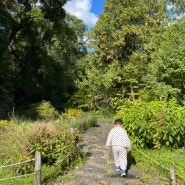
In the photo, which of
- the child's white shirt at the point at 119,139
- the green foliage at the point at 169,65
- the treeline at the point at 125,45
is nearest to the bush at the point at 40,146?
the child's white shirt at the point at 119,139

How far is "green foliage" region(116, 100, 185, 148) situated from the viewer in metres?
8.82

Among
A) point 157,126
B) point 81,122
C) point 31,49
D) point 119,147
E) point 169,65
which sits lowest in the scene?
point 119,147

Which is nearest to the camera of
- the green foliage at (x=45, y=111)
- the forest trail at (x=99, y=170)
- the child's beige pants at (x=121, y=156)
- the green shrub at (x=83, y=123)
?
the forest trail at (x=99, y=170)

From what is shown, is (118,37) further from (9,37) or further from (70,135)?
(70,135)

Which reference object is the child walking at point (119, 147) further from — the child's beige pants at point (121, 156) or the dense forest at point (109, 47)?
the dense forest at point (109, 47)

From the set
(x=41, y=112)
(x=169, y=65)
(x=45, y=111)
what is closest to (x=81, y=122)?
(x=169, y=65)

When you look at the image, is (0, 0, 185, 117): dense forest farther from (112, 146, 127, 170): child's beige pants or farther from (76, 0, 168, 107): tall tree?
(112, 146, 127, 170): child's beige pants

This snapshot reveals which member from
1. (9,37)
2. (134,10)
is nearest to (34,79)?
(9,37)

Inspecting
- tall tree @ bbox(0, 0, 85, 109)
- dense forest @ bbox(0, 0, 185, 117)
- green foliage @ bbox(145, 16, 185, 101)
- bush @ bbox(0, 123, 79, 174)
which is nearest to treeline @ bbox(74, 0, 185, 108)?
dense forest @ bbox(0, 0, 185, 117)

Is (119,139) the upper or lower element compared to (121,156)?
Answer: upper

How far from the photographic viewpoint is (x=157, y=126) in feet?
29.2

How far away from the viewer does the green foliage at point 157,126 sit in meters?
8.82

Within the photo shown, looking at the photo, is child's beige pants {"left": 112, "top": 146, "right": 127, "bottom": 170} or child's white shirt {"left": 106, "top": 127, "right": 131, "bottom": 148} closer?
child's beige pants {"left": 112, "top": 146, "right": 127, "bottom": 170}

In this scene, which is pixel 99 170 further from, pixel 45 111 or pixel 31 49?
pixel 31 49
